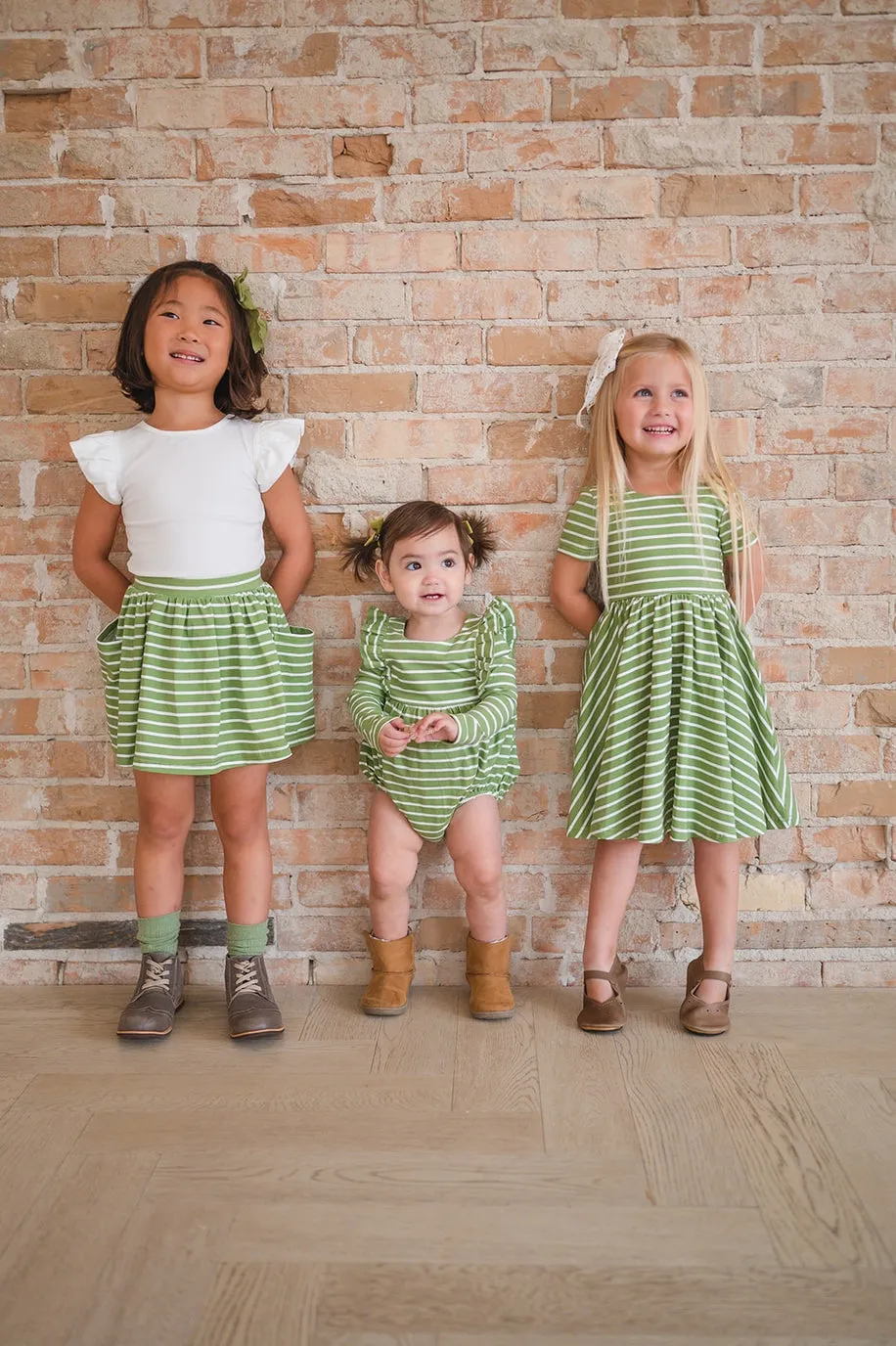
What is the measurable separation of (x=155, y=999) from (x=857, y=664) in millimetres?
1591

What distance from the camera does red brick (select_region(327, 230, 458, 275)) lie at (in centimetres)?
216

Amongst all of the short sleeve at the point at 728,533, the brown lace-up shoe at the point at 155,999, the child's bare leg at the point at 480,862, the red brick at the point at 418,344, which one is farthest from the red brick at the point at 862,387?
the brown lace-up shoe at the point at 155,999

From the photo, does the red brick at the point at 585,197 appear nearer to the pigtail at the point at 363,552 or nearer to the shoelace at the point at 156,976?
the pigtail at the point at 363,552

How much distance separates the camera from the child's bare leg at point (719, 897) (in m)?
2.07

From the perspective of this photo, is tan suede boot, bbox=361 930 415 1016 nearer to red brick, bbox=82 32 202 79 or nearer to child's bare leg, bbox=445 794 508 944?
child's bare leg, bbox=445 794 508 944

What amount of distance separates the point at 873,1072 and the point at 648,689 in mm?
790

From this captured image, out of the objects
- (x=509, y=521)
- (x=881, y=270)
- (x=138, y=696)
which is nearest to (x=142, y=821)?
(x=138, y=696)

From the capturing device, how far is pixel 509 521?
2.20 m

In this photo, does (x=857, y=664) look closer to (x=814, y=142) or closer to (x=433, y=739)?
(x=433, y=739)

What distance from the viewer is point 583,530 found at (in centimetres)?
212

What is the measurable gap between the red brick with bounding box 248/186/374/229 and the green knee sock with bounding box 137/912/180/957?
1.46m

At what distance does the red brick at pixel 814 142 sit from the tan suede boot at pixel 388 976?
1.77m

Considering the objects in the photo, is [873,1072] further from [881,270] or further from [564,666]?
[881,270]

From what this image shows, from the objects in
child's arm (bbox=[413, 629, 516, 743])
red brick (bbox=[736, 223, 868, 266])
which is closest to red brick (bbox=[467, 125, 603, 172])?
red brick (bbox=[736, 223, 868, 266])
